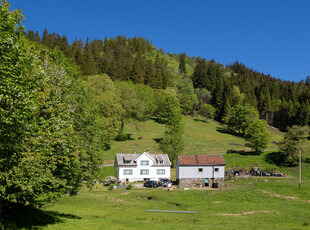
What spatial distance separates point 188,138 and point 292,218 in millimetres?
71013

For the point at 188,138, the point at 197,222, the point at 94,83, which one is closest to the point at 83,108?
the point at 197,222

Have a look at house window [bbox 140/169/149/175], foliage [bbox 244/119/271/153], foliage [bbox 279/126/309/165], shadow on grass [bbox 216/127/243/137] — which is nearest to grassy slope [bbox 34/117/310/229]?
foliage [bbox 279/126/309/165]

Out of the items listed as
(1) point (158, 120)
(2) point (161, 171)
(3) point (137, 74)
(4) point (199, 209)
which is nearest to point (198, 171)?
(2) point (161, 171)

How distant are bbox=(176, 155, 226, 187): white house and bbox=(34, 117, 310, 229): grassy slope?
3.96 meters

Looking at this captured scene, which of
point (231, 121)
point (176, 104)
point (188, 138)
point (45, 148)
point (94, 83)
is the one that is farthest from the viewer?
point (231, 121)

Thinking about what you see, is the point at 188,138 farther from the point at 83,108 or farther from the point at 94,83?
the point at 83,108

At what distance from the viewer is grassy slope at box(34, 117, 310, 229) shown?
2395cm

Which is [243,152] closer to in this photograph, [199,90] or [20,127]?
[20,127]

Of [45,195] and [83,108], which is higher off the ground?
[83,108]

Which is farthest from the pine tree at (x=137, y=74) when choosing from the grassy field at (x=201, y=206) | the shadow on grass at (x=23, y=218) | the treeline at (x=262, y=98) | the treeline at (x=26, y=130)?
the shadow on grass at (x=23, y=218)

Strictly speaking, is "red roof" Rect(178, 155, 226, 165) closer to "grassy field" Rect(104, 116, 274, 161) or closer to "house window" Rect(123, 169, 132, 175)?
"house window" Rect(123, 169, 132, 175)

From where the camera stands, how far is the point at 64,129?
17.8 metres

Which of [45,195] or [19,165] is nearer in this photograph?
[19,165]

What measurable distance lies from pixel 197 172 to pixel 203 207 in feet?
72.9
